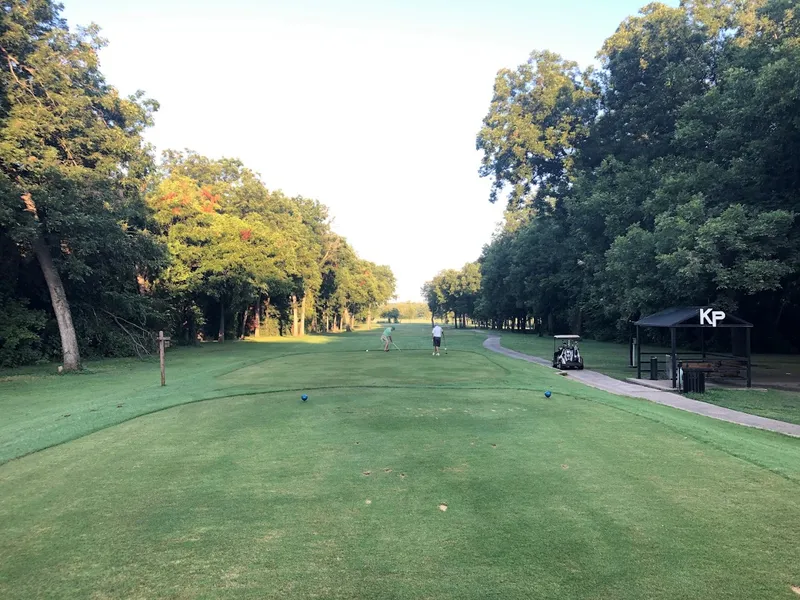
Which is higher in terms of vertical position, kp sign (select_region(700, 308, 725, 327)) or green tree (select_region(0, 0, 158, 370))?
green tree (select_region(0, 0, 158, 370))

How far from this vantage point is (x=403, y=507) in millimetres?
5172

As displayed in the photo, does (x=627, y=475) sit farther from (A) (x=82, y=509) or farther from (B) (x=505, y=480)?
(A) (x=82, y=509)

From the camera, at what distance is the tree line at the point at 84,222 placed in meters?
19.0

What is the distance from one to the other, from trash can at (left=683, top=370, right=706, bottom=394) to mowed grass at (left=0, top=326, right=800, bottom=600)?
15.8 feet

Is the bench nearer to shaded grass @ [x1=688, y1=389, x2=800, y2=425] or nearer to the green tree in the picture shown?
shaded grass @ [x1=688, y1=389, x2=800, y2=425]

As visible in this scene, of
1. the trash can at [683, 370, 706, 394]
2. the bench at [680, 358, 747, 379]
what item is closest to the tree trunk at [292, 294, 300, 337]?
the bench at [680, 358, 747, 379]

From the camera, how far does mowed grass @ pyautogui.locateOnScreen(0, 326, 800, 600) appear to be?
3.75m

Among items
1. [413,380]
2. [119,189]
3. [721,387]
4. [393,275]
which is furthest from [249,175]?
[393,275]

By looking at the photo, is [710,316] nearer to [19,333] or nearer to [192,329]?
[19,333]

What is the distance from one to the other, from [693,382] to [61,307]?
77.1 ft

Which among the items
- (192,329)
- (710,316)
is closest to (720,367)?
(710,316)

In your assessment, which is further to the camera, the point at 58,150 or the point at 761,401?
the point at 58,150

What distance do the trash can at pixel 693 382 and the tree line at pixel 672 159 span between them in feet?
11.2

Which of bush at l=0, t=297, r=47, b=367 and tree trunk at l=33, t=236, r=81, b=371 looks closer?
tree trunk at l=33, t=236, r=81, b=371
